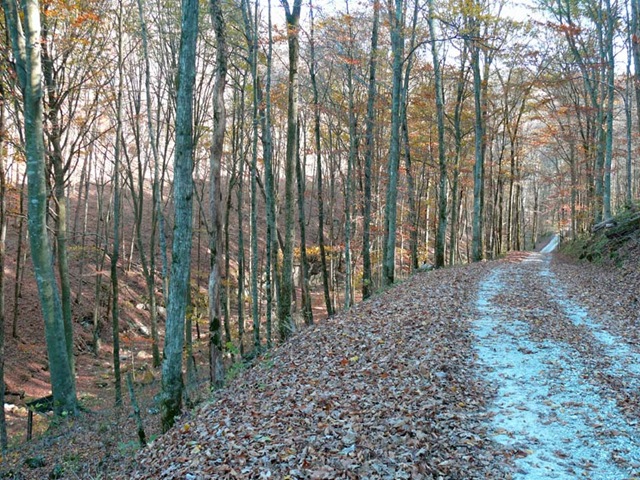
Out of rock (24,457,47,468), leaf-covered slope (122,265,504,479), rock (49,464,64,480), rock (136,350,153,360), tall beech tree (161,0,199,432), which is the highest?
tall beech tree (161,0,199,432)

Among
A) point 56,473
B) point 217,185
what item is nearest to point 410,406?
point 217,185

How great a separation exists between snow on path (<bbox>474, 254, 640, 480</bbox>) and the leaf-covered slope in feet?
1.19

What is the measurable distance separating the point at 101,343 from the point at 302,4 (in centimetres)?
1934

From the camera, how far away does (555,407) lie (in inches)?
231

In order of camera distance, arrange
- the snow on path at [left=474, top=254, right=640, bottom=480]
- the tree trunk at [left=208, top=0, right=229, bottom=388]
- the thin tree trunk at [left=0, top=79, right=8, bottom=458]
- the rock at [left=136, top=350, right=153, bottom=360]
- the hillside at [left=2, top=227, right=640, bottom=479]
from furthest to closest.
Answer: the rock at [left=136, top=350, right=153, bottom=360] → the thin tree trunk at [left=0, top=79, right=8, bottom=458] → the tree trunk at [left=208, top=0, right=229, bottom=388] → the hillside at [left=2, top=227, right=640, bottom=479] → the snow on path at [left=474, top=254, right=640, bottom=480]

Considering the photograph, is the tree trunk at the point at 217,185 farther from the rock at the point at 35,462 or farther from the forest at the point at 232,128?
the rock at the point at 35,462

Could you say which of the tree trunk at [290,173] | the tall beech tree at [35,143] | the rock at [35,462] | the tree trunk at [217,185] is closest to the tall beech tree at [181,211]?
the tree trunk at [217,185]

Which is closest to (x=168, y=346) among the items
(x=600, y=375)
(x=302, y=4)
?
(x=600, y=375)

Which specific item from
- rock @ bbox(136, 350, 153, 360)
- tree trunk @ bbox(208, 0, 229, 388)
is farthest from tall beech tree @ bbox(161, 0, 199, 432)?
rock @ bbox(136, 350, 153, 360)

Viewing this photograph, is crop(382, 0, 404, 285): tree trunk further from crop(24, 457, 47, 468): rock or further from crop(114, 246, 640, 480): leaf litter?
crop(24, 457, 47, 468): rock

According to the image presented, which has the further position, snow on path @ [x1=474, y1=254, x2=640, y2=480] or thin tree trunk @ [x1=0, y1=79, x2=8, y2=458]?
thin tree trunk @ [x1=0, y1=79, x2=8, y2=458]

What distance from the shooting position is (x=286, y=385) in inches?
296

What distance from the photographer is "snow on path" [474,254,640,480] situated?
462 cm

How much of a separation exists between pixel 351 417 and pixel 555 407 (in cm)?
267
